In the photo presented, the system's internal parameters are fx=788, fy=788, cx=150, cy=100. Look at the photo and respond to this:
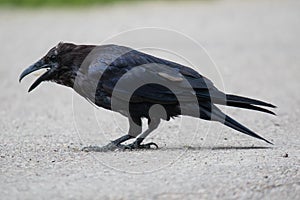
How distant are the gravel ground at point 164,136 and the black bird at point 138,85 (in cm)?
34

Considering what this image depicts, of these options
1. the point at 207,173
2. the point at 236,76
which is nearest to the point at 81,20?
the point at 236,76

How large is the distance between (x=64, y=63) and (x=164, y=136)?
59.1 inches

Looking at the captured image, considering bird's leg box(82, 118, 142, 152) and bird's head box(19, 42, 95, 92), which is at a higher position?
bird's head box(19, 42, 95, 92)

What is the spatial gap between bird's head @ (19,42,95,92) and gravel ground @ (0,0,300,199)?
1.97 ft

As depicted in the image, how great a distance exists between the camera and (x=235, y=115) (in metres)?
8.75

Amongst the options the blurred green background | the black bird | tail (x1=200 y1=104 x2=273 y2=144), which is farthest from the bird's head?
the blurred green background

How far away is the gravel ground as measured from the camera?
496cm

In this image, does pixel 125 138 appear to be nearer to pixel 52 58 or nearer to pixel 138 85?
pixel 138 85

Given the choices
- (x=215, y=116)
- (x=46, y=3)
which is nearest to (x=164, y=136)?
(x=215, y=116)

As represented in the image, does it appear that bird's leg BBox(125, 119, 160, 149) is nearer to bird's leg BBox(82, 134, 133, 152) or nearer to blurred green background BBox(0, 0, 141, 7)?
bird's leg BBox(82, 134, 133, 152)

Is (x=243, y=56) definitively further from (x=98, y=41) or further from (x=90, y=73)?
(x=90, y=73)

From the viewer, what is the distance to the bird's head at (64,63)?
20.6 ft

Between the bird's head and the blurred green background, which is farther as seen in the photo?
the blurred green background

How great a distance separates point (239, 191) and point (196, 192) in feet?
0.88
